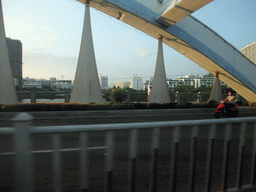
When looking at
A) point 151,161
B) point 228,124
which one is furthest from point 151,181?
point 228,124

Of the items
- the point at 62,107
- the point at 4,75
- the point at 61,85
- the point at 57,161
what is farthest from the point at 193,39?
the point at 61,85

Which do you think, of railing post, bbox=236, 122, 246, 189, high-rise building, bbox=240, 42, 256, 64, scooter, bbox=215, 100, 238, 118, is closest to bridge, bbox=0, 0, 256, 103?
scooter, bbox=215, 100, 238, 118

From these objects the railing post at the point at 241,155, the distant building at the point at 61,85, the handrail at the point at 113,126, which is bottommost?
the railing post at the point at 241,155

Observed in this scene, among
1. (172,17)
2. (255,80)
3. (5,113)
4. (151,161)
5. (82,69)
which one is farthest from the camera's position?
(255,80)

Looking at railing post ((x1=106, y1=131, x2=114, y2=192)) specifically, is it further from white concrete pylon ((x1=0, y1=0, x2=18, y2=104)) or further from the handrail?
white concrete pylon ((x1=0, y1=0, x2=18, y2=104))

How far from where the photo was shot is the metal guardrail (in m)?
1.52

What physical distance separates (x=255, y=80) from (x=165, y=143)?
2353 centimetres

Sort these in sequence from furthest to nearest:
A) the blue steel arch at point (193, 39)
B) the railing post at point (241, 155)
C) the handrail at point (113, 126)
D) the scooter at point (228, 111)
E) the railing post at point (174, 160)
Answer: the blue steel arch at point (193, 39) < the scooter at point (228, 111) < the railing post at point (241, 155) < the railing post at point (174, 160) < the handrail at point (113, 126)

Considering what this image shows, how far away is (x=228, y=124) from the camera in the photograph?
8.04ft

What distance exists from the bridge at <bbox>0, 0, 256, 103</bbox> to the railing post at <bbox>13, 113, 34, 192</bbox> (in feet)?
39.0

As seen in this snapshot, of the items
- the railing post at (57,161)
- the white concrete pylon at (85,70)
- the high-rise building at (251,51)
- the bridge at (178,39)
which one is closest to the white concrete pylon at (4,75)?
the bridge at (178,39)

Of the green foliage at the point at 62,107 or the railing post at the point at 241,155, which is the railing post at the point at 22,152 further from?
the green foliage at the point at 62,107

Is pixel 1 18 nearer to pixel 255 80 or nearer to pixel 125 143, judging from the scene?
pixel 125 143

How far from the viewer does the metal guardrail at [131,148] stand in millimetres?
1519
